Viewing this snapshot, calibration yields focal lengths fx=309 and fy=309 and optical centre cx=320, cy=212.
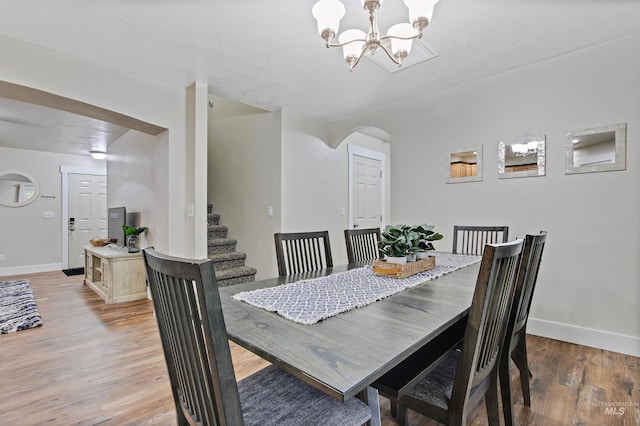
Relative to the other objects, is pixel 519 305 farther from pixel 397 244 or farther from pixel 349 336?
pixel 349 336

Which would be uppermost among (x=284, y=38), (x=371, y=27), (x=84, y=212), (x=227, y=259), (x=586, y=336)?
(x=284, y=38)

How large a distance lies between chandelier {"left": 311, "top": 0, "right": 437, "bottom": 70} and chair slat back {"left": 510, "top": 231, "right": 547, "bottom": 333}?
1.18 meters

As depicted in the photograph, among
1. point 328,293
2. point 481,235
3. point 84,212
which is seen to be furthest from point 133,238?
point 481,235

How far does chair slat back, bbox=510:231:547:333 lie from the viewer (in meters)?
1.32

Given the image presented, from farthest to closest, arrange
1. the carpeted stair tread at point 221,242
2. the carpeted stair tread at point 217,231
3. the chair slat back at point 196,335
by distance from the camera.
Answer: the carpeted stair tread at point 217,231 → the carpeted stair tread at point 221,242 → the chair slat back at point 196,335

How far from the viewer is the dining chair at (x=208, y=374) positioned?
0.65m

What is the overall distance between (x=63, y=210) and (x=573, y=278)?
8.03 metres

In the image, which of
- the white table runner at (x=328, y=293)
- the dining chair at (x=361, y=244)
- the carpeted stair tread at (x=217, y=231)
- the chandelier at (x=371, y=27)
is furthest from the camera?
the carpeted stair tread at (x=217, y=231)

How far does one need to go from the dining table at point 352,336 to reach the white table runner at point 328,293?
0.03m

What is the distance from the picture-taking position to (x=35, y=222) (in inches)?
230

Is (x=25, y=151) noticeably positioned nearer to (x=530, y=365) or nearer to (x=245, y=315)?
(x=245, y=315)

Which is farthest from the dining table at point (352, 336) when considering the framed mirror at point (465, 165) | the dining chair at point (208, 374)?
the framed mirror at point (465, 165)

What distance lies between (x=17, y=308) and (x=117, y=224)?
4.98ft

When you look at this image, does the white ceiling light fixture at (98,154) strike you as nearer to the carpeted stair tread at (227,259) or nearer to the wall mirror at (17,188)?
the wall mirror at (17,188)
